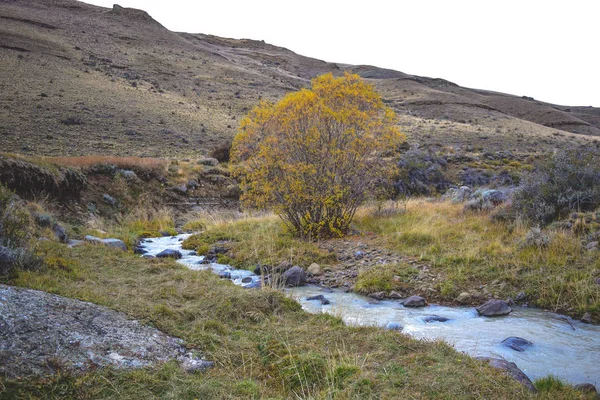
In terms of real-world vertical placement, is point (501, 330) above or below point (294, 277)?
above

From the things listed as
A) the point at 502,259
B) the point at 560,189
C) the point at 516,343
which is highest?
the point at 560,189

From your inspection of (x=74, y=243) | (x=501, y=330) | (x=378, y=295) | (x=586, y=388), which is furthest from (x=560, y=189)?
(x=74, y=243)

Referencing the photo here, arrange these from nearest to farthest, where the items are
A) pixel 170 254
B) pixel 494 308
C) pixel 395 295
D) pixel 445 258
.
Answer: pixel 494 308 → pixel 395 295 → pixel 445 258 → pixel 170 254

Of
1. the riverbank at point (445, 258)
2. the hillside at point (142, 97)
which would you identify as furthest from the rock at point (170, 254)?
the hillside at point (142, 97)

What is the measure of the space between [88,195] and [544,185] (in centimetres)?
1568

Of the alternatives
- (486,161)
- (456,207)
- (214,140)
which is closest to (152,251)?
(456,207)

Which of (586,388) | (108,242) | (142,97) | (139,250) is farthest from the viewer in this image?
(142,97)

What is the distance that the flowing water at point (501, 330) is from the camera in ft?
18.1

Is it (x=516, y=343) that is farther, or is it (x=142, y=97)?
(x=142, y=97)

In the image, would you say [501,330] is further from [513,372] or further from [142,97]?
[142,97]

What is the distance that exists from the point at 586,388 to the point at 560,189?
25.5 ft

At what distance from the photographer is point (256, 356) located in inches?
190

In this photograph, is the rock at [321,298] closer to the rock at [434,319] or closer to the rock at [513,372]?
the rock at [434,319]

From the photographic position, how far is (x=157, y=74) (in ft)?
168
